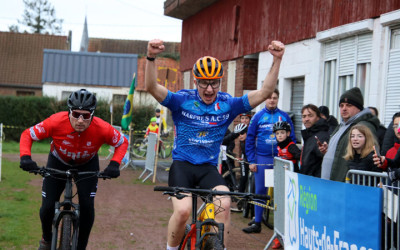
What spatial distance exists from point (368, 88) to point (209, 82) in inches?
264

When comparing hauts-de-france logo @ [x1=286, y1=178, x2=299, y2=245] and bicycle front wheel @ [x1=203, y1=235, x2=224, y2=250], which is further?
hauts-de-france logo @ [x1=286, y1=178, x2=299, y2=245]

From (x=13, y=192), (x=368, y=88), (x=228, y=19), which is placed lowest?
(x=13, y=192)

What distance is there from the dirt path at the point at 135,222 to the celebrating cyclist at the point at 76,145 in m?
2.15

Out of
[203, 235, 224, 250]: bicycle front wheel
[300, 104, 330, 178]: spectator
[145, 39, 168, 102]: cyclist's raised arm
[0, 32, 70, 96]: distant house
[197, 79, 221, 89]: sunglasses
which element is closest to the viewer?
[203, 235, 224, 250]: bicycle front wheel

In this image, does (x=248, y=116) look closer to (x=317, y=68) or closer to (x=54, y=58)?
(x=317, y=68)

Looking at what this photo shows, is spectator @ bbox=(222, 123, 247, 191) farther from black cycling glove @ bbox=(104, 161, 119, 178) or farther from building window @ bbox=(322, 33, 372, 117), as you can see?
black cycling glove @ bbox=(104, 161, 119, 178)

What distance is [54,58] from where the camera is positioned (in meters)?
45.6

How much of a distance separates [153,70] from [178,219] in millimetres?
1460

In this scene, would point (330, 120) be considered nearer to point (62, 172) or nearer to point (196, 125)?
point (196, 125)

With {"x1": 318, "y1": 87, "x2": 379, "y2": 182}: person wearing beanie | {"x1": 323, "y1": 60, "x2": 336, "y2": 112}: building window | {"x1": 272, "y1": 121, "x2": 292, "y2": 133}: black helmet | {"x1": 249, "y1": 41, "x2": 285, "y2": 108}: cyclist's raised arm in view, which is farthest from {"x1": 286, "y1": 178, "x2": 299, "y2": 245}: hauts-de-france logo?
{"x1": 323, "y1": 60, "x2": 336, "y2": 112}: building window

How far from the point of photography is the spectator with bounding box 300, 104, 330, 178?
864 cm

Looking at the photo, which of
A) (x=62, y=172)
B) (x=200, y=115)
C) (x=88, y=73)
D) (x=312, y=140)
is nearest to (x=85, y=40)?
(x=88, y=73)

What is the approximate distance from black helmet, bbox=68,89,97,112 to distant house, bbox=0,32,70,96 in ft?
169

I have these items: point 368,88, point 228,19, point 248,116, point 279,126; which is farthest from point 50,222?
point 228,19
